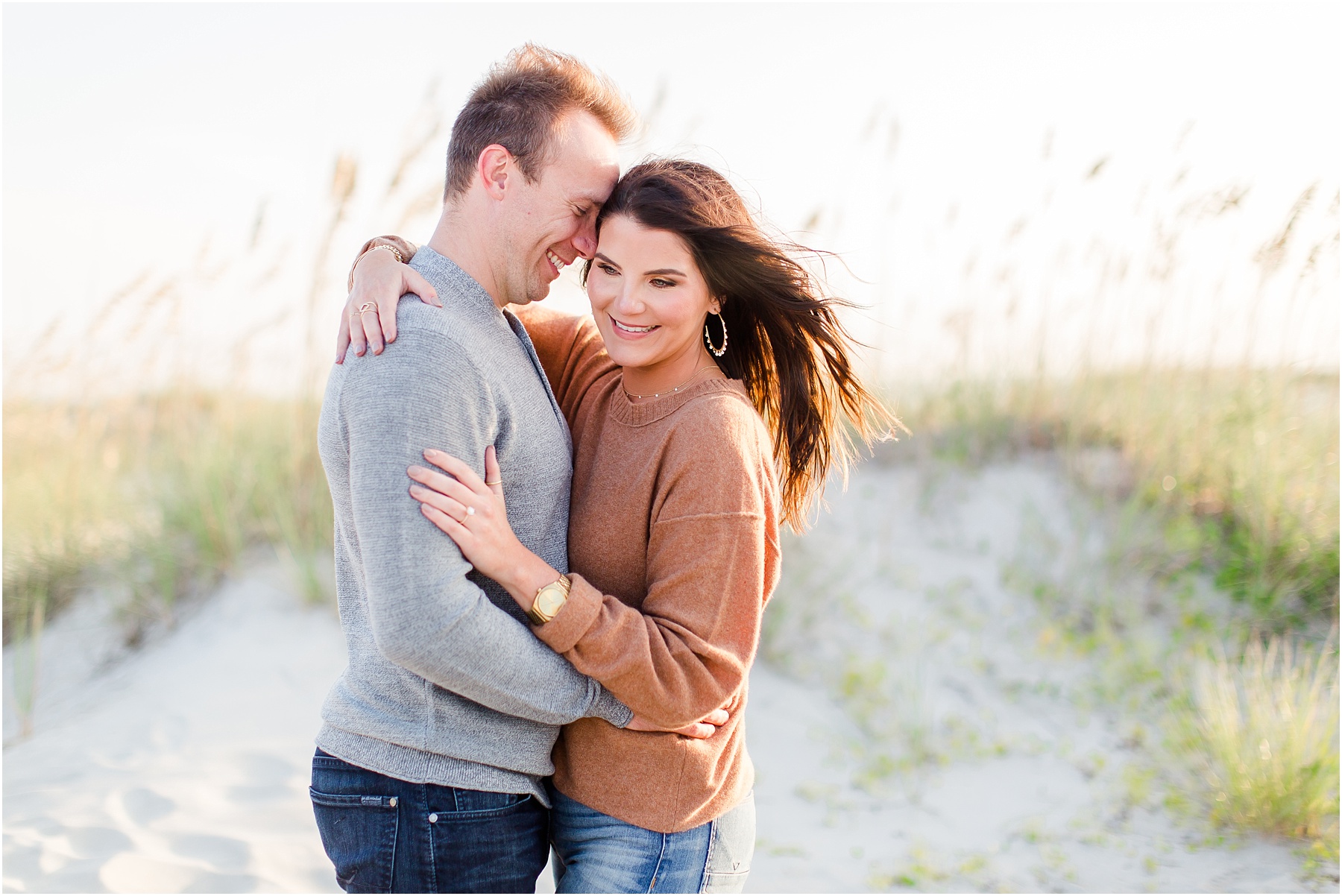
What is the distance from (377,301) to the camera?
1717 mm

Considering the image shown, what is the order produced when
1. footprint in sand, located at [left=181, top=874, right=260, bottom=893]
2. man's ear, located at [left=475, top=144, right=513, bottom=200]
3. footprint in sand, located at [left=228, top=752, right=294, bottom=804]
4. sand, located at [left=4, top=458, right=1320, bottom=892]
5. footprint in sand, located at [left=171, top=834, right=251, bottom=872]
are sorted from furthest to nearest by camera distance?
footprint in sand, located at [left=228, top=752, right=294, bottom=804] → sand, located at [left=4, top=458, right=1320, bottom=892] → footprint in sand, located at [left=171, top=834, right=251, bottom=872] → footprint in sand, located at [left=181, top=874, right=260, bottom=893] → man's ear, located at [left=475, top=144, right=513, bottom=200]

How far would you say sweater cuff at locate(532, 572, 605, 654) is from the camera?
1657 mm

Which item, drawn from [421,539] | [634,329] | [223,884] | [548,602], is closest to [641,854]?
[548,602]

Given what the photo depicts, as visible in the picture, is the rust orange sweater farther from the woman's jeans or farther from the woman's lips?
the woman's lips

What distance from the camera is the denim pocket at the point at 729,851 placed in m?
1.91

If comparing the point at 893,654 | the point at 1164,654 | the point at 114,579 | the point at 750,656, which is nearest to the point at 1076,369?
the point at 1164,654

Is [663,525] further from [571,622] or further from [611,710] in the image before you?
[611,710]

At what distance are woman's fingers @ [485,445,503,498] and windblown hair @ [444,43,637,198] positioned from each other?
2.17 ft

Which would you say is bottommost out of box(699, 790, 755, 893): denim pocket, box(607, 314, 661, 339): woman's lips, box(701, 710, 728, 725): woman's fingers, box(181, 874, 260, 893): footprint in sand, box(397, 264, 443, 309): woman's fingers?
box(181, 874, 260, 893): footprint in sand

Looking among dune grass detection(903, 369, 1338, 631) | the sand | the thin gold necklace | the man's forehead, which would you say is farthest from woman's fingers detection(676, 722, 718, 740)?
dune grass detection(903, 369, 1338, 631)

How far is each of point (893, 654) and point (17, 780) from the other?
14.1 ft

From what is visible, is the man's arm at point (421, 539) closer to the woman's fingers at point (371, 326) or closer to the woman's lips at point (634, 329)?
the woman's fingers at point (371, 326)

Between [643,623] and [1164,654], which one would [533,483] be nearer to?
[643,623]

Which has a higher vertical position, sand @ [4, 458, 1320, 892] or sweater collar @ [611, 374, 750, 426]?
sweater collar @ [611, 374, 750, 426]
